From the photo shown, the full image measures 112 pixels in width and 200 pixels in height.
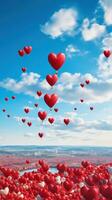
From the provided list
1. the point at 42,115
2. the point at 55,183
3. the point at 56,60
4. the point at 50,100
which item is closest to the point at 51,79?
the point at 50,100

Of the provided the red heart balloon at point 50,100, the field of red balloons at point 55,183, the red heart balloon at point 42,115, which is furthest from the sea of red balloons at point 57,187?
the red heart balloon at point 42,115

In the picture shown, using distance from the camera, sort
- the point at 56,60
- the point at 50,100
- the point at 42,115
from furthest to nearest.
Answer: the point at 42,115, the point at 50,100, the point at 56,60

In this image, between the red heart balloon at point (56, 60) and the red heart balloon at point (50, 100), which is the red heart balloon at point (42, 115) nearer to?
the red heart balloon at point (50, 100)

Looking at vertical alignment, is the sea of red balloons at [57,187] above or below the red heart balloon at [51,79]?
below

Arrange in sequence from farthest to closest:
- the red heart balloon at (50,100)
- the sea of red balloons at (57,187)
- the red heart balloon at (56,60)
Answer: the red heart balloon at (50,100), the red heart balloon at (56,60), the sea of red balloons at (57,187)

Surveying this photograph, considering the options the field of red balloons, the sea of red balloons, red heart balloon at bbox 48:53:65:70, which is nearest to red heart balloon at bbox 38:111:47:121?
the field of red balloons

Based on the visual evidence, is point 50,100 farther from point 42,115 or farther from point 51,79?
point 42,115

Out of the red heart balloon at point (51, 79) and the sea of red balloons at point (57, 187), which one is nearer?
the sea of red balloons at point (57, 187)

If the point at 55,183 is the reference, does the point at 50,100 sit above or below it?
above

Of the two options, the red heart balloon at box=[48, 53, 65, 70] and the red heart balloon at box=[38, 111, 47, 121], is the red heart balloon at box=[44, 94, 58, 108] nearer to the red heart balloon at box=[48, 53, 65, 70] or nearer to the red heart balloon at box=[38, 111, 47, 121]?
the red heart balloon at box=[48, 53, 65, 70]

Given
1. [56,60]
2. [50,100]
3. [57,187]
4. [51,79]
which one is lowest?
[57,187]
